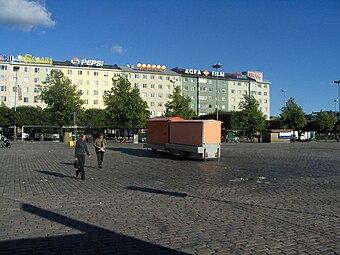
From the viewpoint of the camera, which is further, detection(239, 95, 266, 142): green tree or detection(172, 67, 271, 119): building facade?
detection(172, 67, 271, 119): building facade

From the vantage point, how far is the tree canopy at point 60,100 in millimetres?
51969

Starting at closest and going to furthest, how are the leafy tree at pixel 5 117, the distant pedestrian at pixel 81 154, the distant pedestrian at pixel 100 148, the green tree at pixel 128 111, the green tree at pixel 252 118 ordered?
1. the distant pedestrian at pixel 81 154
2. the distant pedestrian at pixel 100 148
3. the green tree at pixel 128 111
4. the green tree at pixel 252 118
5. the leafy tree at pixel 5 117

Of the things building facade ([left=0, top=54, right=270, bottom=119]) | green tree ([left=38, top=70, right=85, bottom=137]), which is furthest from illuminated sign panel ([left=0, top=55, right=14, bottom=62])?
green tree ([left=38, top=70, right=85, bottom=137])

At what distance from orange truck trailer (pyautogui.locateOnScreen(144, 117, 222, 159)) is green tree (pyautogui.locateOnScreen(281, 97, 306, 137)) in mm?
44771

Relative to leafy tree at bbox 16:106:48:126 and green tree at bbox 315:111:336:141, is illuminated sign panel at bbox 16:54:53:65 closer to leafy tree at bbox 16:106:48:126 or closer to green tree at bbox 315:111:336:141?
leafy tree at bbox 16:106:48:126

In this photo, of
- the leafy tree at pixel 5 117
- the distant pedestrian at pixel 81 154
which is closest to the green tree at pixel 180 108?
the leafy tree at pixel 5 117

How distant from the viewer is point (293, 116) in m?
66.6

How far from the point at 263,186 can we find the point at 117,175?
569 cm

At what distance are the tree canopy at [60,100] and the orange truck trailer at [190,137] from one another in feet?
89.5

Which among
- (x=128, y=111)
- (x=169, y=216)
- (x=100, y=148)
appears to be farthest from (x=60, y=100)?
(x=169, y=216)

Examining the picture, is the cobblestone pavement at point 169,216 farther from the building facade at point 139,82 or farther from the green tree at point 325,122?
the building facade at point 139,82

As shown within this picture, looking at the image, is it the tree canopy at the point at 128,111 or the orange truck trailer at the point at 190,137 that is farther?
the tree canopy at the point at 128,111

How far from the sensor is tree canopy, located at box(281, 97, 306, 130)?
66250 millimetres

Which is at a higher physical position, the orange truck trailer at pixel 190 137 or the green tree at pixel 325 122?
the green tree at pixel 325 122
